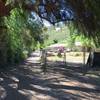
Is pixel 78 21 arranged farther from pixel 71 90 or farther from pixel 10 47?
pixel 10 47

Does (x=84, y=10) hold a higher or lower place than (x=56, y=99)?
higher

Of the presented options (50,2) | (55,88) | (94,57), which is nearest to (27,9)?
(50,2)

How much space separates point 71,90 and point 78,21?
4690 millimetres

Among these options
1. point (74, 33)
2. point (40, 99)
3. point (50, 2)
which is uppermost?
point (50, 2)

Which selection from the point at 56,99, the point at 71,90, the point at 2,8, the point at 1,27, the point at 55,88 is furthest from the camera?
the point at 1,27

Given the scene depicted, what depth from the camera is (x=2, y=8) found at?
1948 cm

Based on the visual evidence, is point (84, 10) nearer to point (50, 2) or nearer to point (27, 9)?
point (50, 2)

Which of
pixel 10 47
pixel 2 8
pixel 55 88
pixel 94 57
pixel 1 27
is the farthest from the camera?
pixel 10 47

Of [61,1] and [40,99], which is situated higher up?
[61,1]

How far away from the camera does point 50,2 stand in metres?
19.9

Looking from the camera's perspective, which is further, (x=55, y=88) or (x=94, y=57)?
(x=94, y=57)

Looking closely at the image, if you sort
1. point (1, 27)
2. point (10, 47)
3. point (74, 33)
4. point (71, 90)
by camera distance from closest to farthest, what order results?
1. point (71, 90)
2. point (74, 33)
3. point (1, 27)
4. point (10, 47)

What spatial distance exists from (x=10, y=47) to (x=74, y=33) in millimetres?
14268

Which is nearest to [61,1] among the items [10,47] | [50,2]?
[50,2]
